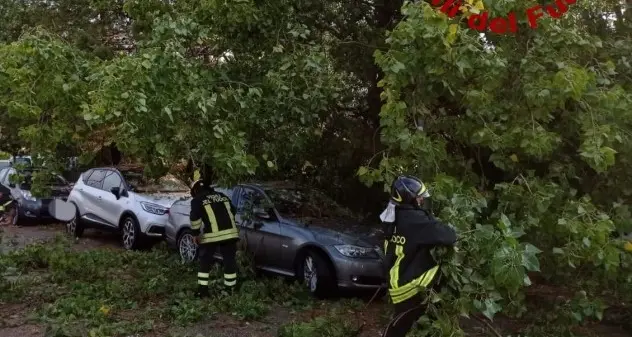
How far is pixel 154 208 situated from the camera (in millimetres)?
12602

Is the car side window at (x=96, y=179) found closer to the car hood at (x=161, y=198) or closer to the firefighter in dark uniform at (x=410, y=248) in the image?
the car hood at (x=161, y=198)

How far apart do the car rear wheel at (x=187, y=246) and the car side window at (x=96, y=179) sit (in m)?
3.61

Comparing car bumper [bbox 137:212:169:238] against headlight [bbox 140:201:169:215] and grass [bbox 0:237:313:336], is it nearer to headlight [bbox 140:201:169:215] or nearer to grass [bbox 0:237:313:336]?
headlight [bbox 140:201:169:215]

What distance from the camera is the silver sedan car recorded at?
863cm

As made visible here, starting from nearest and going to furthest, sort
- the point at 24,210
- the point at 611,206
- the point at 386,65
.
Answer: the point at 386,65
the point at 611,206
the point at 24,210

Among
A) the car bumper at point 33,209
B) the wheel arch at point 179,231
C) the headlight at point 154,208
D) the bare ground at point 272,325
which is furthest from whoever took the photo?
the car bumper at point 33,209

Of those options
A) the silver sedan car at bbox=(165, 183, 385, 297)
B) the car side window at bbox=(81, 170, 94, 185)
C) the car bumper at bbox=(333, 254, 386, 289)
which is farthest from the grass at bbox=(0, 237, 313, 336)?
the car side window at bbox=(81, 170, 94, 185)

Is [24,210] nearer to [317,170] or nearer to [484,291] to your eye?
[317,170]

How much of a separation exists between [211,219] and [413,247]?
13.3 feet

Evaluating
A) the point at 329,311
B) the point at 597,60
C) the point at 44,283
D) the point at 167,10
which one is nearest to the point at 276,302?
the point at 329,311

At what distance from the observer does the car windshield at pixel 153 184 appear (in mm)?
13336

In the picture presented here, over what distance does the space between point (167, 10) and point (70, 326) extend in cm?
396

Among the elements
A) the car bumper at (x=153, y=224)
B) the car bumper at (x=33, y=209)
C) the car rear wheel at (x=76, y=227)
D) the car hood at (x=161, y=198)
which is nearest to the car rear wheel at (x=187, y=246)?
the car bumper at (x=153, y=224)

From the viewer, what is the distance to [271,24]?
26.6 feet
